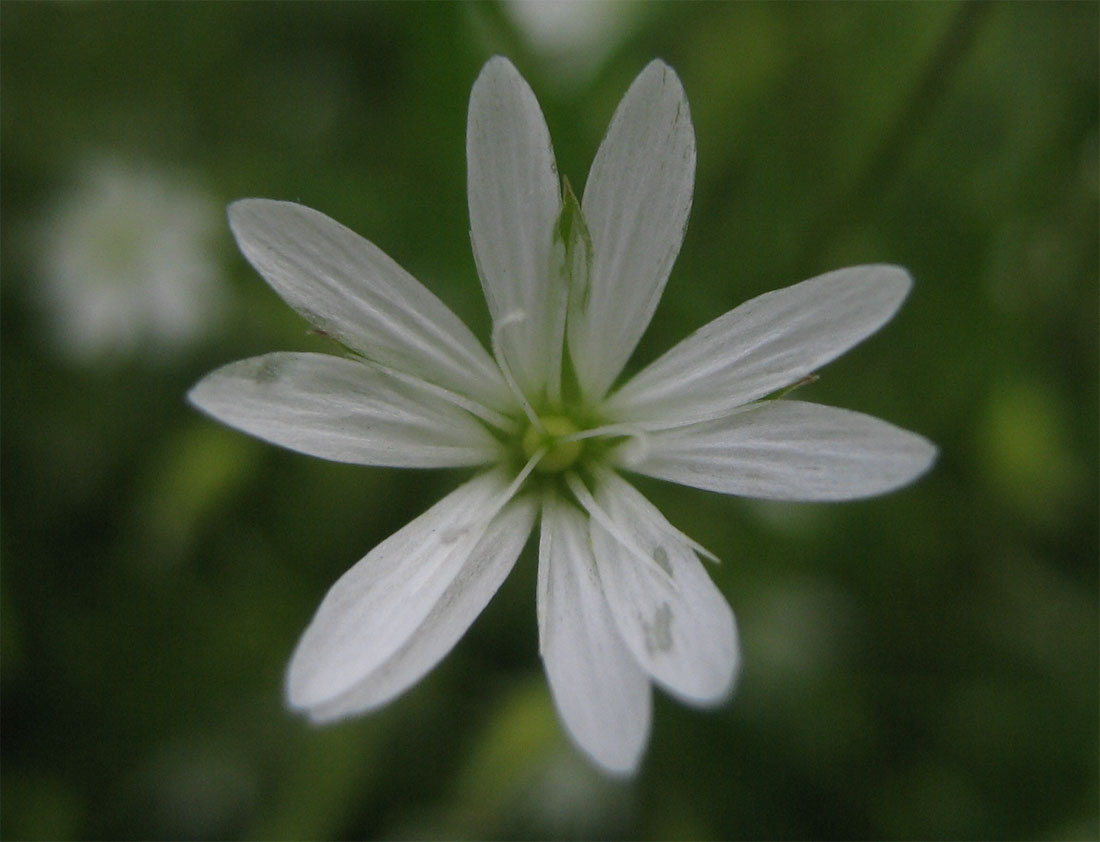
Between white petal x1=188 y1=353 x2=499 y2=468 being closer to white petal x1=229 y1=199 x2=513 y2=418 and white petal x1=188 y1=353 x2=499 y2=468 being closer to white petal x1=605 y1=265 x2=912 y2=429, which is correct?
white petal x1=229 y1=199 x2=513 y2=418

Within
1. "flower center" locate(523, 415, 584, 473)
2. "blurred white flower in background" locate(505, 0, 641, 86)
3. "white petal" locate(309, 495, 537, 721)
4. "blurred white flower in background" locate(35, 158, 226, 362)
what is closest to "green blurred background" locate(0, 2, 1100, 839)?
"blurred white flower in background" locate(505, 0, 641, 86)

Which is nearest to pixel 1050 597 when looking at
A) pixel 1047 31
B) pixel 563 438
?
pixel 1047 31

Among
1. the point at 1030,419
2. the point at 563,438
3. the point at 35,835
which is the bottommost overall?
the point at 1030,419

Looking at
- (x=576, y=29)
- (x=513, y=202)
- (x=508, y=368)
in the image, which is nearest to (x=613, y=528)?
(x=508, y=368)

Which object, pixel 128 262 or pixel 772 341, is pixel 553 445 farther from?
pixel 128 262

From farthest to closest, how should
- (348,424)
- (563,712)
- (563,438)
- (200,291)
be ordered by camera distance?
(200,291) < (563,438) < (348,424) < (563,712)

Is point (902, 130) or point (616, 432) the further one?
point (902, 130)

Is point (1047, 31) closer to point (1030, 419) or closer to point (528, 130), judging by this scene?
point (1030, 419)
